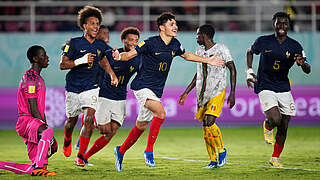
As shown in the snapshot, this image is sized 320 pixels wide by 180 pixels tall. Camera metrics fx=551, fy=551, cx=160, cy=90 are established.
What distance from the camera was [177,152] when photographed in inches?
454

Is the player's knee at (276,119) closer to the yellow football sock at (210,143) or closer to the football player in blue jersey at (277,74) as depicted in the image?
the football player in blue jersey at (277,74)

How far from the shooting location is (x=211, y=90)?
9234mm

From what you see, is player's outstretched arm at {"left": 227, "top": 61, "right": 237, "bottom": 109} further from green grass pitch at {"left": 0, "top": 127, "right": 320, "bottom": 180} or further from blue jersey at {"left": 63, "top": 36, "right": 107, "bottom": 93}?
blue jersey at {"left": 63, "top": 36, "right": 107, "bottom": 93}

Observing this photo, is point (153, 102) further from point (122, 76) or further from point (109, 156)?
point (109, 156)

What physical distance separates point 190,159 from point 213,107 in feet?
5.17

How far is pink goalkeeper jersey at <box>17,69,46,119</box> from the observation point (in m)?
7.54

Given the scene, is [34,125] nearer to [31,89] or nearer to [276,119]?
[31,89]

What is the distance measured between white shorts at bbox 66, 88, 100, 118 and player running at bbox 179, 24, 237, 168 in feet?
4.79

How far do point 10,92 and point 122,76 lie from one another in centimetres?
808

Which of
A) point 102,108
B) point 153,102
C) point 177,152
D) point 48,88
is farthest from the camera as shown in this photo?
point 48,88

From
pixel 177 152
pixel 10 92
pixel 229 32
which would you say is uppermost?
pixel 229 32

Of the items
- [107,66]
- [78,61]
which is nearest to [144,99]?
[107,66]

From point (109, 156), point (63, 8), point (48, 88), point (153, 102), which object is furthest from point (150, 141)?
point (63, 8)

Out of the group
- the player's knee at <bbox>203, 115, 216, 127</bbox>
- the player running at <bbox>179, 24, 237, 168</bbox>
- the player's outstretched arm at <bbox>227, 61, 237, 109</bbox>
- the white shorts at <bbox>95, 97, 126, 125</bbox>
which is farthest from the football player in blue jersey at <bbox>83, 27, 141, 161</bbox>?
the player's outstretched arm at <bbox>227, 61, 237, 109</bbox>
